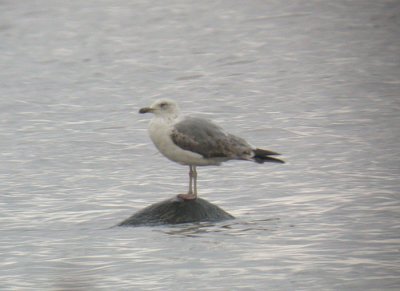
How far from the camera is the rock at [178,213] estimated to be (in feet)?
42.5

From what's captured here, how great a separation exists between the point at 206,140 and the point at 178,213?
33.1 inches

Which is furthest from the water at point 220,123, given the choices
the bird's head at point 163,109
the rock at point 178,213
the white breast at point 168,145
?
the bird's head at point 163,109

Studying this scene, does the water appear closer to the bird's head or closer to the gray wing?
the gray wing

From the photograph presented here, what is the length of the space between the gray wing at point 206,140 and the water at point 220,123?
788 mm

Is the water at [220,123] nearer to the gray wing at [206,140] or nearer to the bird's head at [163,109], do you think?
the gray wing at [206,140]

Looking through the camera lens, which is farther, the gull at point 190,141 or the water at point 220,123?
the gull at point 190,141

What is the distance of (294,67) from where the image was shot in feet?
86.8

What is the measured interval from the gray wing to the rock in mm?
554

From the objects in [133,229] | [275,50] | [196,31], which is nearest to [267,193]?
[133,229]

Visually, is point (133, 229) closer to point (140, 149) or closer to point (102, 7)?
point (140, 149)

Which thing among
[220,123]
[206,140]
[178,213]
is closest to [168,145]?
[206,140]

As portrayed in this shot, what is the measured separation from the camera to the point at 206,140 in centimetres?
1313

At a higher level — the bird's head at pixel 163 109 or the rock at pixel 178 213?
the bird's head at pixel 163 109

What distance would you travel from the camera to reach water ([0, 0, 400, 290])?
11938 mm
